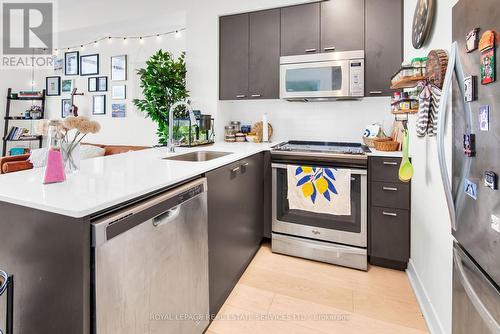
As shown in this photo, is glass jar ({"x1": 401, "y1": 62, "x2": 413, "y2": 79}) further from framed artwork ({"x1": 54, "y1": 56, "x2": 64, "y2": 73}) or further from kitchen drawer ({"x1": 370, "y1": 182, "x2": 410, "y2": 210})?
framed artwork ({"x1": 54, "y1": 56, "x2": 64, "y2": 73})

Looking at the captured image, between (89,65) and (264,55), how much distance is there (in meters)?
3.45

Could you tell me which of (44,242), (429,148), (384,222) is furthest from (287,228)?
(44,242)

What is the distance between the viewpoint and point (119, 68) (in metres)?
4.59

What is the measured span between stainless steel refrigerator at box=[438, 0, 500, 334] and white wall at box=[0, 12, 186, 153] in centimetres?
349

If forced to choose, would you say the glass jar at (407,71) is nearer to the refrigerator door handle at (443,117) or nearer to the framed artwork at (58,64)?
the refrigerator door handle at (443,117)

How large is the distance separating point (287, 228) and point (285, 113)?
132cm

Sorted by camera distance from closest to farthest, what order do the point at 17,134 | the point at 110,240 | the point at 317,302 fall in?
the point at 110,240
the point at 317,302
the point at 17,134

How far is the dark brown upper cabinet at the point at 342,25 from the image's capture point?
2.63 metres

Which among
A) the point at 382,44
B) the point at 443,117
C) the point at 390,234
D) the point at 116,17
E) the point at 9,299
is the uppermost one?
the point at 116,17

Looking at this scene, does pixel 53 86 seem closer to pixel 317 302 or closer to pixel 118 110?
pixel 118 110

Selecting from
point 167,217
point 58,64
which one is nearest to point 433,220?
point 167,217

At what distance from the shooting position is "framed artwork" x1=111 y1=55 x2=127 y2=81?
4.55 metres

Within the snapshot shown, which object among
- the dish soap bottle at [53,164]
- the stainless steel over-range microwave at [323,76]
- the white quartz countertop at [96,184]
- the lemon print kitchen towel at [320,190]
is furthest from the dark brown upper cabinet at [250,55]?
the dish soap bottle at [53,164]

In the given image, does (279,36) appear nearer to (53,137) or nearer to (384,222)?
(384,222)
